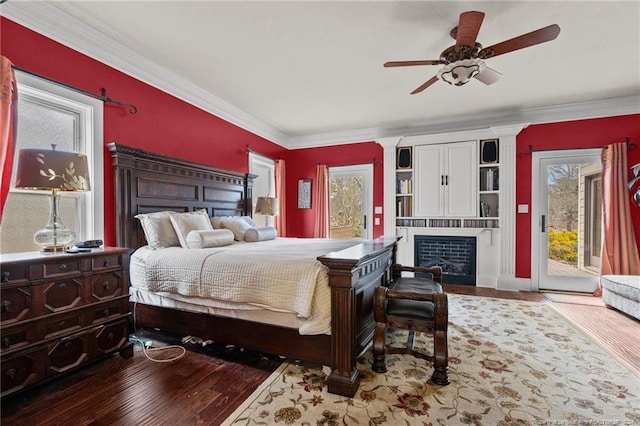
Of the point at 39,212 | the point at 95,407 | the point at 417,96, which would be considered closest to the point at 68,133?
the point at 39,212

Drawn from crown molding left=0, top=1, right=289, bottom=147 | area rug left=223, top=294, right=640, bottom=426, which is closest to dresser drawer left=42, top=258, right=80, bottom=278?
area rug left=223, top=294, right=640, bottom=426

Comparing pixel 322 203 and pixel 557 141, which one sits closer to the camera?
pixel 557 141

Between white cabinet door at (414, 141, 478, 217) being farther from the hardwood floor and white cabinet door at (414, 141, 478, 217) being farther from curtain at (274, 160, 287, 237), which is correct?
the hardwood floor

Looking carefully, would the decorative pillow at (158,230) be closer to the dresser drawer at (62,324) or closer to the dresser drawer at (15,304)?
the dresser drawer at (62,324)

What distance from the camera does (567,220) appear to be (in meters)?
4.24

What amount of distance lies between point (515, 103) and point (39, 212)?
219 inches

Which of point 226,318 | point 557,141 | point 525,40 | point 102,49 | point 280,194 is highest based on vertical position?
point 102,49

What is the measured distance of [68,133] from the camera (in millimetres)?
2473

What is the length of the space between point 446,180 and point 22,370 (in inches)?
202

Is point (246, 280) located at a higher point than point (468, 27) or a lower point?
lower

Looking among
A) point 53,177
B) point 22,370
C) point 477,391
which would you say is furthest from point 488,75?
point 22,370

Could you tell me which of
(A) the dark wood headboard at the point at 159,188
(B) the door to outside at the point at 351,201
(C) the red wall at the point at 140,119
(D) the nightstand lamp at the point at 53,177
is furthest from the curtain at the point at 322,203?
(D) the nightstand lamp at the point at 53,177

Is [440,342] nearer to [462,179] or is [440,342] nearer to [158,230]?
[158,230]

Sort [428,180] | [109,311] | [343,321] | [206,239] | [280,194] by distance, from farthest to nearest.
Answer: [280,194] < [428,180] < [206,239] < [109,311] < [343,321]
